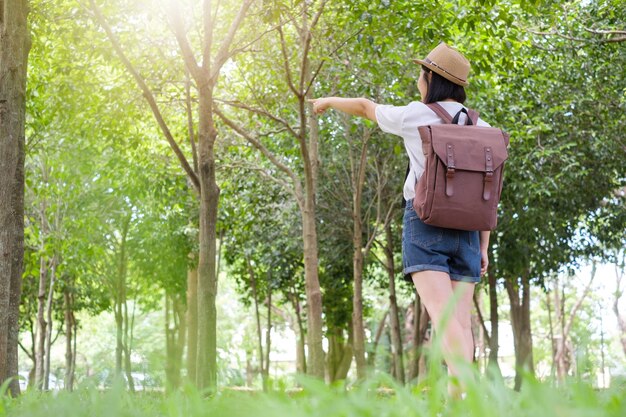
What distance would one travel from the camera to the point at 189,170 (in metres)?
9.92

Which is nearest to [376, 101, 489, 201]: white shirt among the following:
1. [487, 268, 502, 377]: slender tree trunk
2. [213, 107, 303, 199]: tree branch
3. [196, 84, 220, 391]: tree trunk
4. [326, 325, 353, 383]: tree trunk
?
[196, 84, 220, 391]: tree trunk

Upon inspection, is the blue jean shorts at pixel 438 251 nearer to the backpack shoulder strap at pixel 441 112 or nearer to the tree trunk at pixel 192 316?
the backpack shoulder strap at pixel 441 112

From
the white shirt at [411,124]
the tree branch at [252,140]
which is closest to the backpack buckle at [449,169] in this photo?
the white shirt at [411,124]

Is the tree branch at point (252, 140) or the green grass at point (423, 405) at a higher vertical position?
the tree branch at point (252, 140)

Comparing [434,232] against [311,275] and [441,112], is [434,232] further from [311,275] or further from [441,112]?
[311,275]

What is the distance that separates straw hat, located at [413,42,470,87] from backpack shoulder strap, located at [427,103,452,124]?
194mm

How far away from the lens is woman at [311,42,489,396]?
3.98 m

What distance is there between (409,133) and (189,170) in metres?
5.94

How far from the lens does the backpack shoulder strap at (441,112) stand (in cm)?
436

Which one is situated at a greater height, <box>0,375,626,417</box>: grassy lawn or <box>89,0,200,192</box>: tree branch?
<box>89,0,200,192</box>: tree branch

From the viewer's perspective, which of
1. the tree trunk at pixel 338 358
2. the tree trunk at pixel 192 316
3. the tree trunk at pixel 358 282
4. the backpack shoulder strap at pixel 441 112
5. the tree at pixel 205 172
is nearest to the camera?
the backpack shoulder strap at pixel 441 112

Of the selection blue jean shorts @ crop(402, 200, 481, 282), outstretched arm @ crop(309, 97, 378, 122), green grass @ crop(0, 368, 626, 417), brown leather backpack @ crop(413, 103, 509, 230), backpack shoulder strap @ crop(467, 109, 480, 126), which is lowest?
green grass @ crop(0, 368, 626, 417)

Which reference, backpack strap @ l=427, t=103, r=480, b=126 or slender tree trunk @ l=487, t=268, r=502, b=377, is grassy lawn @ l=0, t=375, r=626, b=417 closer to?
backpack strap @ l=427, t=103, r=480, b=126

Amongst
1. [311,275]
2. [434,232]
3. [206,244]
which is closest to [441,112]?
[434,232]
